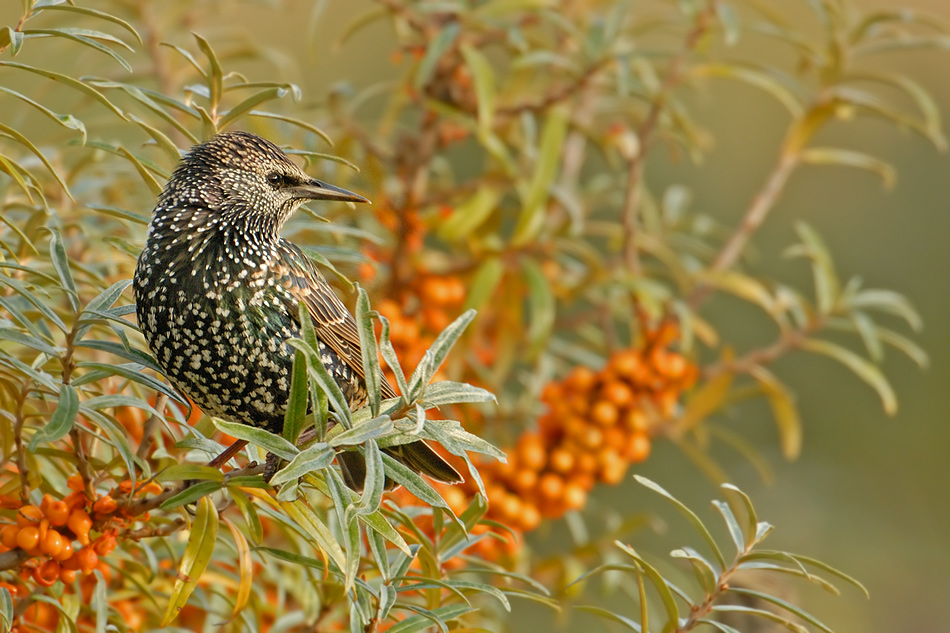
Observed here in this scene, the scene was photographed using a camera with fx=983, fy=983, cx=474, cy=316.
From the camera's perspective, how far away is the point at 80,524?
118 centimetres

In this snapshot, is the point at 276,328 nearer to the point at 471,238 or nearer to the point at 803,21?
the point at 471,238

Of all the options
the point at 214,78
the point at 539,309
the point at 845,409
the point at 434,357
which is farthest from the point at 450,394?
the point at 845,409

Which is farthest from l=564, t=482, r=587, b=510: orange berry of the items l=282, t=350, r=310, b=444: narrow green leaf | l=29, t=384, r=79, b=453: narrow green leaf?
l=29, t=384, r=79, b=453: narrow green leaf

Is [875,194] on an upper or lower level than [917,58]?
lower

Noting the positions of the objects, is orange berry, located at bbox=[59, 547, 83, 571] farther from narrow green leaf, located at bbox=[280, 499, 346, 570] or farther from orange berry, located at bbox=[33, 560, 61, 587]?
narrow green leaf, located at bbox=[280, 499, 346, 570]

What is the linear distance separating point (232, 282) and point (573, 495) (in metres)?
1.16

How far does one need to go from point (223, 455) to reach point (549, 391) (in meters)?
1.23

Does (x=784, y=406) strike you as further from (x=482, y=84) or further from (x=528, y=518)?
(x=482, y=84)

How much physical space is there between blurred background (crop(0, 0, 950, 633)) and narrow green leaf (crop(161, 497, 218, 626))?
316cm

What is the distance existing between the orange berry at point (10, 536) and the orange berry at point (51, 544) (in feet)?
0.13

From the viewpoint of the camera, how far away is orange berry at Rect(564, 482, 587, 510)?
7.31ft

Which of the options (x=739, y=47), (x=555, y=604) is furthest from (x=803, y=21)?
(x=555, y=604)

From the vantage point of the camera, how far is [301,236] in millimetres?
1829

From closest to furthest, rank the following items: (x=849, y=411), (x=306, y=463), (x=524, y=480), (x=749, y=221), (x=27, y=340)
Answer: (x=306, y=463)
(x=27, y=340)
(x=524, y=480)
(x=749, y=221)
(x=849, y=411)
